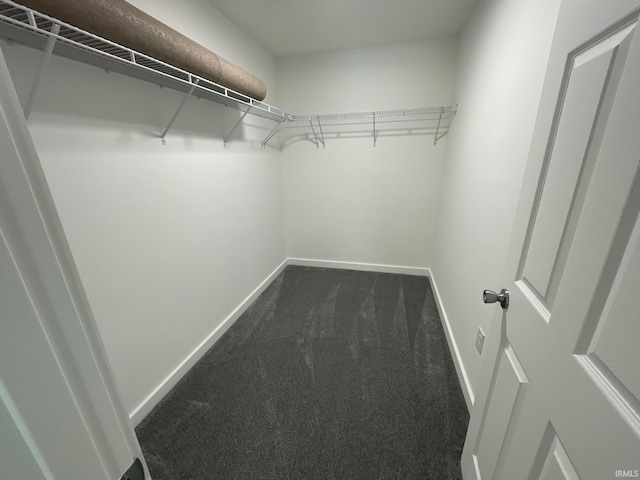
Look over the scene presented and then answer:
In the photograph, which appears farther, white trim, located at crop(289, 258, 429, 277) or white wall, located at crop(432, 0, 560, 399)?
white trim, located at crop(289, 258, 429, 277)

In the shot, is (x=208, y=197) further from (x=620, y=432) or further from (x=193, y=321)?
(x=620, y=432)

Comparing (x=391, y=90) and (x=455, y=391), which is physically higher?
(x=391, y=90)

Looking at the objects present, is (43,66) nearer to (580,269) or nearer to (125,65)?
(125,65)

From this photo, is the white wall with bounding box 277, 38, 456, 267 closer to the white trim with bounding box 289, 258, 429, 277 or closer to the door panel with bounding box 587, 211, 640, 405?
the white trim with bounding box 289, 258, 429, 277

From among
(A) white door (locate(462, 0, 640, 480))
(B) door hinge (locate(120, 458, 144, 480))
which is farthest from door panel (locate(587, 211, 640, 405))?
(B) door hinge (locate(120, 458, 144, 480))

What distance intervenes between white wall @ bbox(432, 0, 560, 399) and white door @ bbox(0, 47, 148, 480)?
1360 millimetres

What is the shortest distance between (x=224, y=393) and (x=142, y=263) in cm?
89

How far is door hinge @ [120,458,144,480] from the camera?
0.46 m

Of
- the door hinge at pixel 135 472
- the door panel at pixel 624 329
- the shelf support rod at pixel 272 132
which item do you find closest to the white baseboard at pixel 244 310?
the door hinge at pixel 135 472

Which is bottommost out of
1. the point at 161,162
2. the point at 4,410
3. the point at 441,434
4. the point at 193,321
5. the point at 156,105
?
the point at 441,434

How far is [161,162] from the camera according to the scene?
141 centimetres

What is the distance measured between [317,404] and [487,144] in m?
1.72

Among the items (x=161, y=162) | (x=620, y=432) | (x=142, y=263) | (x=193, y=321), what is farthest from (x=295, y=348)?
(x=620, y=432)

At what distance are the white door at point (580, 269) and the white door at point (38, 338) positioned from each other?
802 millimetres
